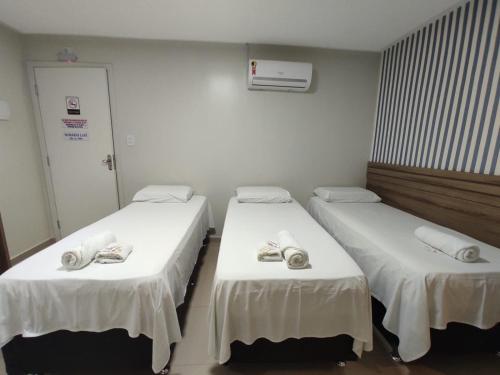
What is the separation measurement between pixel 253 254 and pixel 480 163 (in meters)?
1.87

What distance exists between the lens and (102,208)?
9.46 ft

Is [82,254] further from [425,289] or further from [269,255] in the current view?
[425,289]

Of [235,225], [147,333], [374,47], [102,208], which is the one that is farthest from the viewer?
[102,208]

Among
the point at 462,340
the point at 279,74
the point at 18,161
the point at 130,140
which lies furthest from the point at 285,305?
the point at 18,161

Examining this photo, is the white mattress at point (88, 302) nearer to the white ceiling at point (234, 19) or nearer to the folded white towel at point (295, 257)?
the folded white towel at point (295, 257)

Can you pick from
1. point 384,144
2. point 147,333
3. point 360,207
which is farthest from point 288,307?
point 384,144

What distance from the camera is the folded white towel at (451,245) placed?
4.39ft

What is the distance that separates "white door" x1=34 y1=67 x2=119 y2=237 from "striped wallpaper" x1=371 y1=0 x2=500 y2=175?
3.36m

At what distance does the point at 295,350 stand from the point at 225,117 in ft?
7.97

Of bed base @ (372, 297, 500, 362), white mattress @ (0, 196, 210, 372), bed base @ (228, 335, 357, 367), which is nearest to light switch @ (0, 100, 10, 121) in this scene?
white mattress @ (0, 196, 210, 372)

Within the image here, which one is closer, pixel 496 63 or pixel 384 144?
pixel 496 63

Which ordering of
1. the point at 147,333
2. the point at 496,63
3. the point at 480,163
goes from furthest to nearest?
the point at 480,163 < the point at 496,63 < the point at 147,333

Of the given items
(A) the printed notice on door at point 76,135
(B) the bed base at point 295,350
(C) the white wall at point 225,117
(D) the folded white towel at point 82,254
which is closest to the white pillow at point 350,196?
(C) the white wall at point 225,117

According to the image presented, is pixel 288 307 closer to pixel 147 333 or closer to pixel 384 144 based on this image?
pixel 147 333
